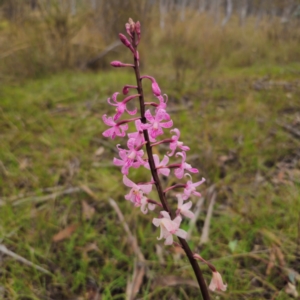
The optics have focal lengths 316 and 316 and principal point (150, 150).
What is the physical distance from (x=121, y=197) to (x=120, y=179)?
0.77ft

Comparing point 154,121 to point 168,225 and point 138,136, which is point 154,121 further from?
point 168,225

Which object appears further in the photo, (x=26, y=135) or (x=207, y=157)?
(x=26, y=135)

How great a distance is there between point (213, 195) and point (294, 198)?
574mm

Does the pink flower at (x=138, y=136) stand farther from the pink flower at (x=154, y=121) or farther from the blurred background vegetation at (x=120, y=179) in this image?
the blurred background vegetation at (x=120, y=179)

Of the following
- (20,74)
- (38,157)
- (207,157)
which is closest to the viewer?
(207,157)

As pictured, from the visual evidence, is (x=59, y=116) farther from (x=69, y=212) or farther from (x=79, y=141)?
(x=69, y=212)

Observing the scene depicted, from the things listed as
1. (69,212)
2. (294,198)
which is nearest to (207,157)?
(294,198)

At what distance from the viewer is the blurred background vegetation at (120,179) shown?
1824mm

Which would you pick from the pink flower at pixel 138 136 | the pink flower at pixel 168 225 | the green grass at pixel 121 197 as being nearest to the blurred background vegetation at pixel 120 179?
the green grass at pixel 121 197

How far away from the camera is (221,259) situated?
181cm

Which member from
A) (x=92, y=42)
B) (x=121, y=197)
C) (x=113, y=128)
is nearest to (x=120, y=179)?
(x=121, y=197)

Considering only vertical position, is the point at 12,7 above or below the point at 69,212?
above

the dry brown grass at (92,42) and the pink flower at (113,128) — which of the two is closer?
the pink flower at (113,128)

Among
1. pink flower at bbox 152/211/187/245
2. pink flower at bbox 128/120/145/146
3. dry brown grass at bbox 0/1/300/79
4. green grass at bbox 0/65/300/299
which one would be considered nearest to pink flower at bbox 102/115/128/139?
pink flower at bbox 128/120/145/146
